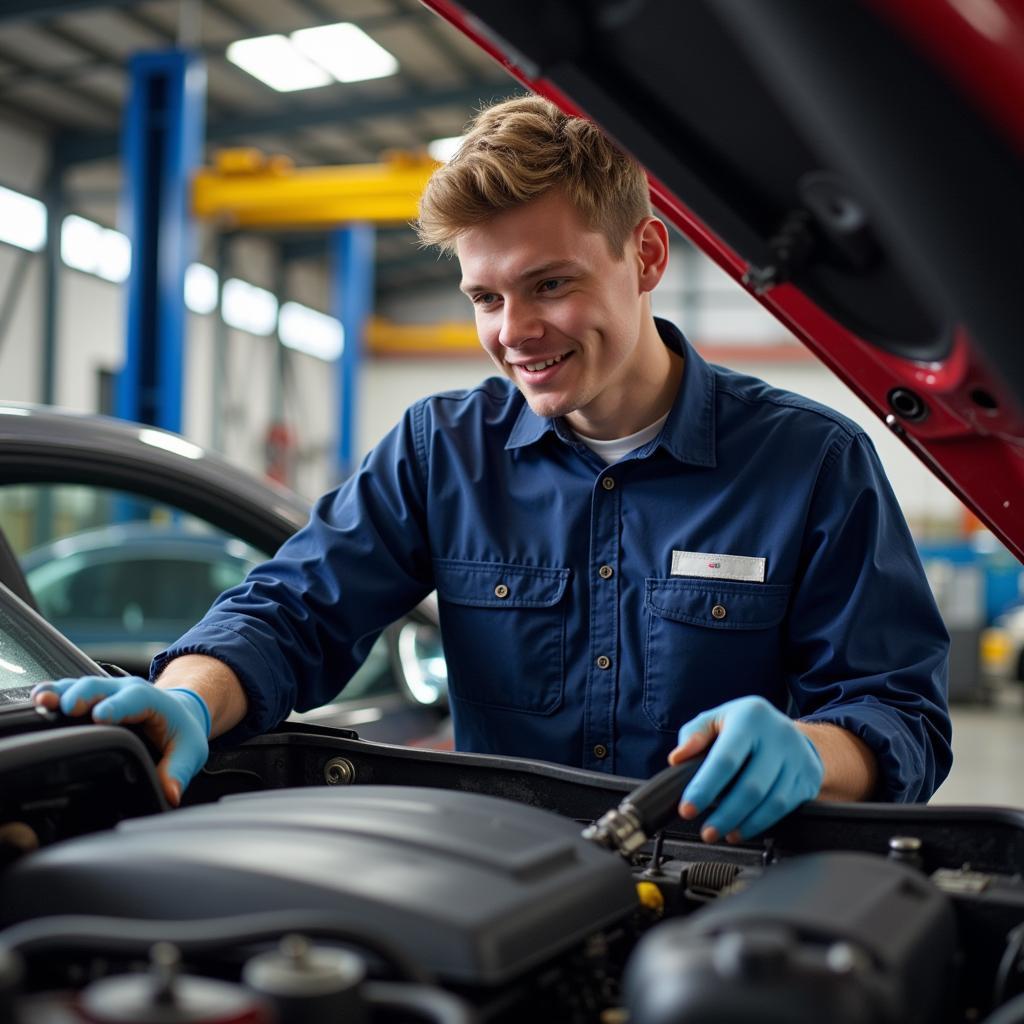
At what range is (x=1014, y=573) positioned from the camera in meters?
8.99

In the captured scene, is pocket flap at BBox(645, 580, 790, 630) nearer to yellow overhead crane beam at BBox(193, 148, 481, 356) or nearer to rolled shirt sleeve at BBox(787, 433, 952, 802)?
rolled shirt sleeve at BBox(787, 433, 952, 802)

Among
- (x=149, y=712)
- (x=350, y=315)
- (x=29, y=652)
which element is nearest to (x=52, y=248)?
(x=350, y=315)

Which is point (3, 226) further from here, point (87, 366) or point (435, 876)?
point (435, 876)

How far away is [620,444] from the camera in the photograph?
1776mm

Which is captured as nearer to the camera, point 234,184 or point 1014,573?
point 234,184

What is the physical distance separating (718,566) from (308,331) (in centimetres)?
1633

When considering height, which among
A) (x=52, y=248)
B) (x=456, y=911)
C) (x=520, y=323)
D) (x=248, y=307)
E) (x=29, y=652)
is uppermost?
(x=248, y=307)

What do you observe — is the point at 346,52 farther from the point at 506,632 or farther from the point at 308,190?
the point at 506,632

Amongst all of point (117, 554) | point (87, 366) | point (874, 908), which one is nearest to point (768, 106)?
point (874, 908)

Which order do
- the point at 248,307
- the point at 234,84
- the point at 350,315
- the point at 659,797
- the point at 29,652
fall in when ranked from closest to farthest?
the point at 659,797 < the point at 29,652 < the point at 234,84 < the point at 350,315 < the point at 248,307

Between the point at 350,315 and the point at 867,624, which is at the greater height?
the point at 350,315

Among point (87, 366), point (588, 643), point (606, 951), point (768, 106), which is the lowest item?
point (606, 951)

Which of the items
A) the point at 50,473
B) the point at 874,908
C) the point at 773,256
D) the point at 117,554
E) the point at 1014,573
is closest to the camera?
the point at 874,908

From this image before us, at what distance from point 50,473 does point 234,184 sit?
260 inches
